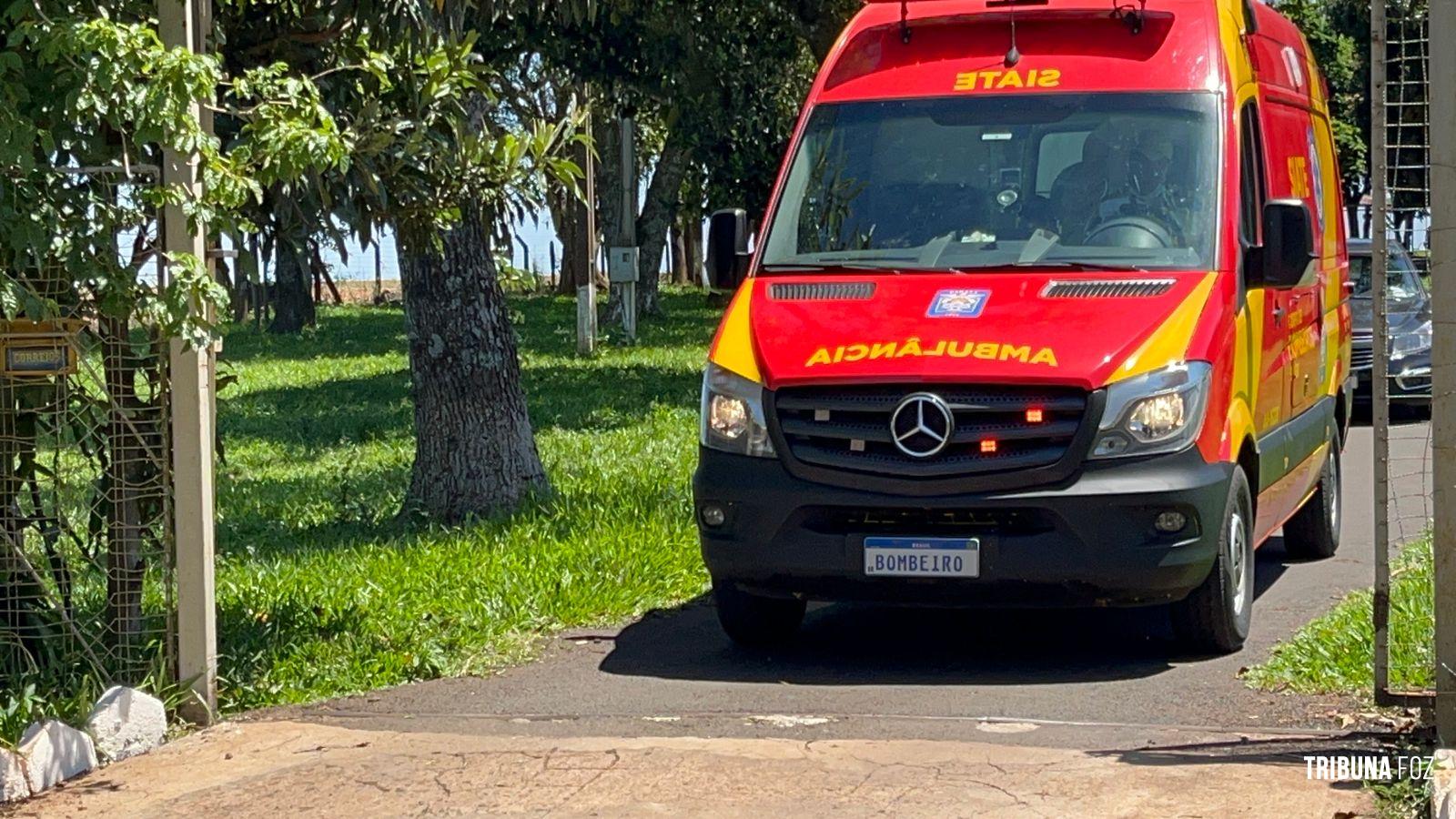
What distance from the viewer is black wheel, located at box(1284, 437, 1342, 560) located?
1073 cm

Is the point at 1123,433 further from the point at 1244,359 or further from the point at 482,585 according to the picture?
the point at 482,585

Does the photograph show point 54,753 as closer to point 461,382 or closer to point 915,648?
point 915,648

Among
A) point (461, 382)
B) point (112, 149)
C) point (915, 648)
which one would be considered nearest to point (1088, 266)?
point (915, 648)

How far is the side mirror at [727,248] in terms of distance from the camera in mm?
8812

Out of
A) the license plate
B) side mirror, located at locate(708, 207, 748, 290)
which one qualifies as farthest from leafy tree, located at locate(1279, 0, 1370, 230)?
the license plate

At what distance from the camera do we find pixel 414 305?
1215 centimetres

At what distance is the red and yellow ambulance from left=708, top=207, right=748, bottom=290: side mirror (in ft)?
0.05

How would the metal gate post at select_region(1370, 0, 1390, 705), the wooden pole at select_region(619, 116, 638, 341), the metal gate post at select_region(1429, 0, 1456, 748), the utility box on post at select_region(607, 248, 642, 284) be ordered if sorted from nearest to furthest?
the metal gate post at select_region(1429, 0, 1456, 748) → the metal gate post at select_region(1370, 0, 1390, 705) → the wooden pole at select_region(619, 116, 638, 341) → the utility box on post at select_region(607, 248, 642, 284)

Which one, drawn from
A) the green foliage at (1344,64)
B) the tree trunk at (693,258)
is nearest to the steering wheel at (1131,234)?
the green foliage at (1344,64)

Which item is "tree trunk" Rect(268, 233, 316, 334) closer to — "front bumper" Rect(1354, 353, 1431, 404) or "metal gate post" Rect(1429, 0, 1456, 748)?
"metal gate post" Rect(1429, 0, 1456, 748)

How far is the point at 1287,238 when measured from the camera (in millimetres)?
8070

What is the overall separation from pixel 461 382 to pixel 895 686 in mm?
5147

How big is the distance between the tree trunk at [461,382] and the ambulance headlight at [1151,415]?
5.33 m

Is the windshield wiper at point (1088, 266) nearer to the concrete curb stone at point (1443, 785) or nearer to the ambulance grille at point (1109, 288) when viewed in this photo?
the ambulance grille at point (1109, 288)
